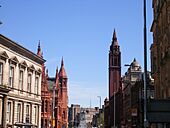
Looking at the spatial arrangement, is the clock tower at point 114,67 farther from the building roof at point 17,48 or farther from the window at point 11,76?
the window at point 11,76

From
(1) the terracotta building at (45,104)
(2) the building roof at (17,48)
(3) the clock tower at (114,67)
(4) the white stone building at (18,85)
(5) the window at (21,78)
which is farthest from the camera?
(3) the clock tower at (114,67)

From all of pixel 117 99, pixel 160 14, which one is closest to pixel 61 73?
pixel 117 99

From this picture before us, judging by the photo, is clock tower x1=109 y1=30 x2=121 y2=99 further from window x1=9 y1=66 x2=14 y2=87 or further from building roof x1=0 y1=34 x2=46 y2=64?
window x1=9 y1=66 x2=14 y2=87

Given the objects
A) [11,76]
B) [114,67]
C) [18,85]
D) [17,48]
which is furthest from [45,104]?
[114,67]

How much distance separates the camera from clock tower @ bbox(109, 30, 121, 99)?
151 m

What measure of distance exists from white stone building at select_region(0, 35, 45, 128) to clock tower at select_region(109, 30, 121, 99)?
94.0 metres

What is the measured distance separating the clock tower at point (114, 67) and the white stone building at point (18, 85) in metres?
94.0

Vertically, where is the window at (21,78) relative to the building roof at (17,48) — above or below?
below

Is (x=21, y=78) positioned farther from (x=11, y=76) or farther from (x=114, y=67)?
(x=114, y=67)

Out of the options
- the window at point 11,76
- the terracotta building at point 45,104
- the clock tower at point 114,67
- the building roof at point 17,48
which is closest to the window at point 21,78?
the building roof at point 17,48

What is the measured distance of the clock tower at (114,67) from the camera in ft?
496

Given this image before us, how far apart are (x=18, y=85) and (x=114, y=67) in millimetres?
107394

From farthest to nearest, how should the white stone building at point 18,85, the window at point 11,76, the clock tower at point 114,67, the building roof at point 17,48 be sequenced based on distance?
the clock tower at point 114,67
the window at point 11,76
the building roof at point 17,48
the white stone building at point 18,85

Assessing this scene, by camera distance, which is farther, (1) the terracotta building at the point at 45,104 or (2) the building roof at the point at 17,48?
(1) the terracotta building at the point at 45,104
